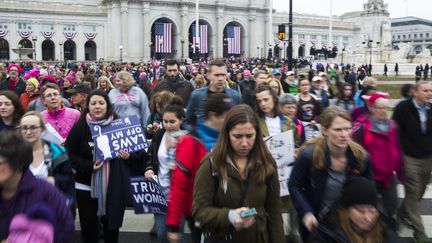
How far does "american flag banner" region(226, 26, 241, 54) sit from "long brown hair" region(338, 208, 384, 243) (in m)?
82.1

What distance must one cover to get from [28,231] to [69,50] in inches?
3394

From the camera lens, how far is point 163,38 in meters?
76.2

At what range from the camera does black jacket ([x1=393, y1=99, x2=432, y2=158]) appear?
5922 mm

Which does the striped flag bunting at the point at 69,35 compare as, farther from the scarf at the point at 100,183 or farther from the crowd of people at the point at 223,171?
the scarf at the point at 100,183

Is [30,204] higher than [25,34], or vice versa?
[25,34]

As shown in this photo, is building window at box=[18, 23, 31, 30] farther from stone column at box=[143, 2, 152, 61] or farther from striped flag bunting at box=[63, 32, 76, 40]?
stone column at box=[143, 2, 152, 61]

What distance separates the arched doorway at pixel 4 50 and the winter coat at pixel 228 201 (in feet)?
263

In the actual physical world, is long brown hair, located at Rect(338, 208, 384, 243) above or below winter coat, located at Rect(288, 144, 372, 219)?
below

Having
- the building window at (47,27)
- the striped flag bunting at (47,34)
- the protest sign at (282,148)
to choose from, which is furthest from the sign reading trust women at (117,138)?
the building window at (47,27)

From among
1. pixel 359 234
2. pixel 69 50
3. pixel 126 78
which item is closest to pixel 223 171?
pixel 359 234

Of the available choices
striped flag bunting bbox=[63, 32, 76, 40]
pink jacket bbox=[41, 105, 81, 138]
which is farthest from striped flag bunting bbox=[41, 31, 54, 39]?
pink jacket bbox=[41, 105, 81, 138]

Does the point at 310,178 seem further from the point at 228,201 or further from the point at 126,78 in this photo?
the point at 126,78

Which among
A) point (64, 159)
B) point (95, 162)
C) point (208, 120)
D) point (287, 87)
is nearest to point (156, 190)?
point (95, 162)

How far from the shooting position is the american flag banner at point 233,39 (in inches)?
3334
